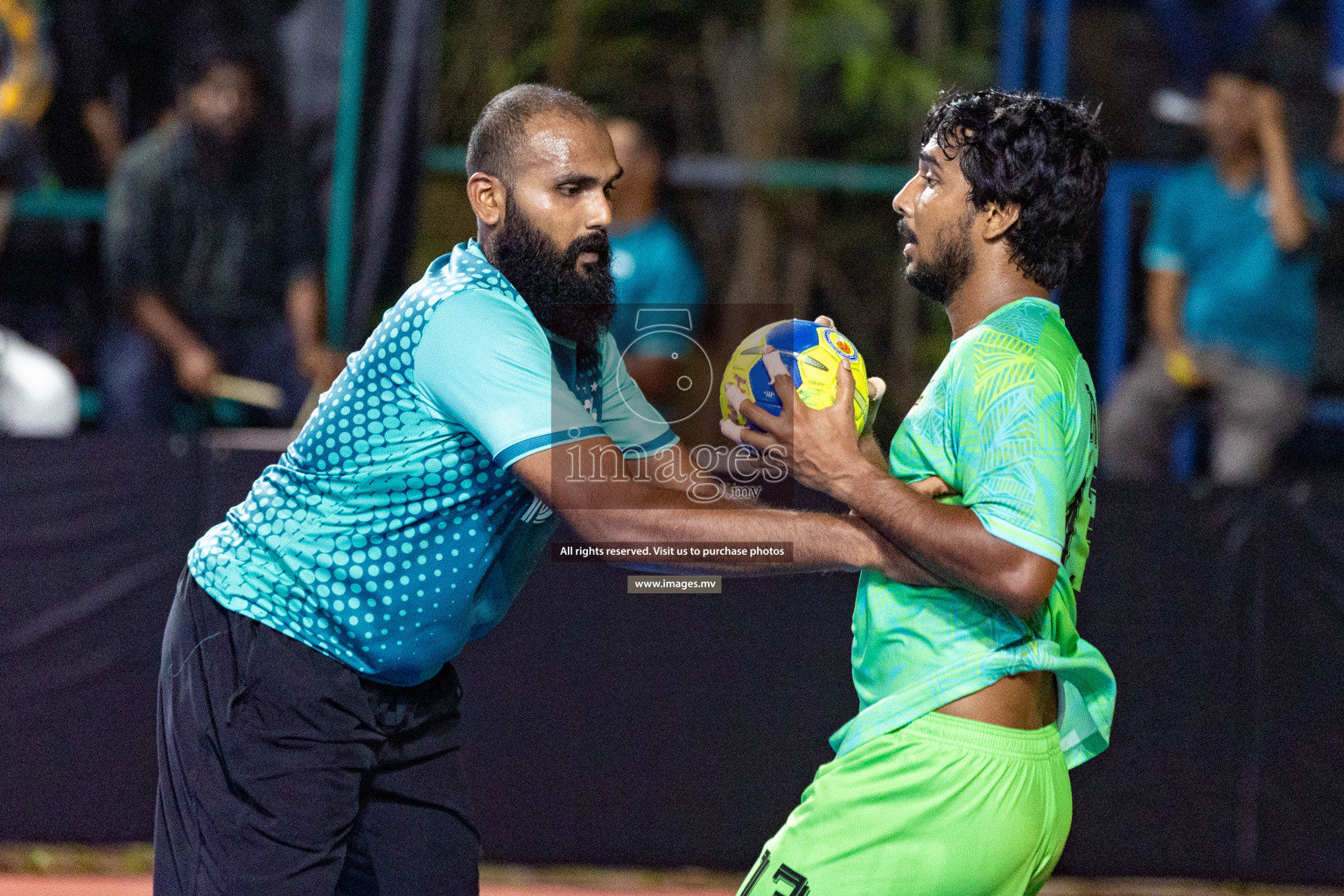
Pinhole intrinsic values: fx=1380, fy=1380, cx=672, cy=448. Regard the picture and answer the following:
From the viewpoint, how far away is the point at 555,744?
453cm

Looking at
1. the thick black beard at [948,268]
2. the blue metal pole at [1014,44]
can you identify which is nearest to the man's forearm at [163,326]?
the blue metal pole at [1014,44]

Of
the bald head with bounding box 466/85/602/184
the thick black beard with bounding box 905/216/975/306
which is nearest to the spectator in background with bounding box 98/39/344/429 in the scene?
the bald head with bounding box 466/85/602/184

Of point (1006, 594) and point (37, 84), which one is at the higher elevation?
point (37, 84)

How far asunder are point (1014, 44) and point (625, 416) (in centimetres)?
475

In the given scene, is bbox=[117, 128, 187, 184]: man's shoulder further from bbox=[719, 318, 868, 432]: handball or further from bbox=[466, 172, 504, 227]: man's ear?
bbox=[719, 318, 868, 432]: handball

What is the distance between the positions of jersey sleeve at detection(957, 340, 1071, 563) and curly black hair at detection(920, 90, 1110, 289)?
252 mm

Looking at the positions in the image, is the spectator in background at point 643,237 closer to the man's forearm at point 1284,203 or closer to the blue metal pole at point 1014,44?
the blue metal pole at point 1014,44

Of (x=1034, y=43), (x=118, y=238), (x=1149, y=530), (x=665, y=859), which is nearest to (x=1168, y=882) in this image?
(x=1149, y=530)

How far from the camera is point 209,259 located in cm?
644

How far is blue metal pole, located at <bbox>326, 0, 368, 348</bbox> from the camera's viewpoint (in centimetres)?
607

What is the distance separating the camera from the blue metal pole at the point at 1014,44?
6.73 metres

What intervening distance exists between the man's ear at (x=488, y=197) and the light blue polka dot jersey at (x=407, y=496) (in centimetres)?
8

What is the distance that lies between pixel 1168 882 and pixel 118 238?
520cm

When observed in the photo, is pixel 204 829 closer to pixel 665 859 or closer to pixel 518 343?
pixel 518 343
